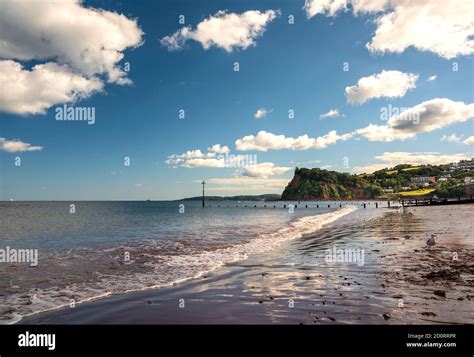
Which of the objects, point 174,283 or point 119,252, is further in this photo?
point 119,252

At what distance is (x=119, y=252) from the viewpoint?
798 inches

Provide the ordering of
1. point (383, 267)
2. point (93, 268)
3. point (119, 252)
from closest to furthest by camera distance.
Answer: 1. point (383, 267)
2. point (93, 268)
3. point (119, 252)

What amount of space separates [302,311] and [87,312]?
5.88 metres

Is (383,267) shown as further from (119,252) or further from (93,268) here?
(119,252)

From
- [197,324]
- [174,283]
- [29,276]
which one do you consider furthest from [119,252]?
[197,324]

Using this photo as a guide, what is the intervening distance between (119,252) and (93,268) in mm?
5359

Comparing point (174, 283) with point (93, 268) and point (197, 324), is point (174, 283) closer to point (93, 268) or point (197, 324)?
point (197, 324)

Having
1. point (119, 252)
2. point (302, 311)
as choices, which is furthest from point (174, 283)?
point (119, 252)

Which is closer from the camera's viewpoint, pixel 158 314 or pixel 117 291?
pixel 158 314
